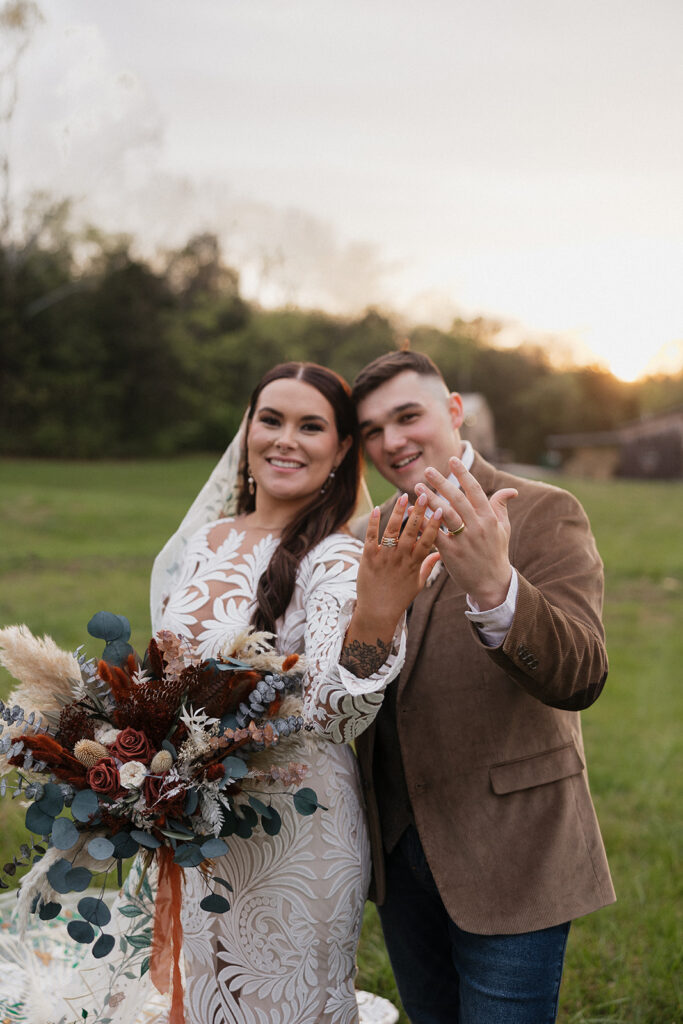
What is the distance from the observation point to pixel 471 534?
83.0 inches

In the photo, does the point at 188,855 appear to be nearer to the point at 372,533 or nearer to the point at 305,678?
the point at 305,678

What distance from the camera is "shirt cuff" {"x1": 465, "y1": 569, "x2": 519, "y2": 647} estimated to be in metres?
2.18

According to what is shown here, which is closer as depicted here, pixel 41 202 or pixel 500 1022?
pixel 500 1022

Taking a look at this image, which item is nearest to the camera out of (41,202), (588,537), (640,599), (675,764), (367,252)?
(588,537)

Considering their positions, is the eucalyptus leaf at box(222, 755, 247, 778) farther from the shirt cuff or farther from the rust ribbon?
the shirt cuff

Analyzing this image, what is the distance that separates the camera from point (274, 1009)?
2.48 metres

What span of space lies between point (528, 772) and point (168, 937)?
45.8 inches

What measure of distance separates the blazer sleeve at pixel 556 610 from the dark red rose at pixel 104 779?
101cm

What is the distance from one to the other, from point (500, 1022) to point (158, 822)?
4.18 feet

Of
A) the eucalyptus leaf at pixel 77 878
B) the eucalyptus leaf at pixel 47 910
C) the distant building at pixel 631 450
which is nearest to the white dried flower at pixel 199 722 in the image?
the eucalyptus leaf at pixel 77 878

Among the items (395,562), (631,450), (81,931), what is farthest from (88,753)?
(631,450)

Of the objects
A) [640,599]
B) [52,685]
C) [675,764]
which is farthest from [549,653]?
[640,599]

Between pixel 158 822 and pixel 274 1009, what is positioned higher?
pixel 158 822

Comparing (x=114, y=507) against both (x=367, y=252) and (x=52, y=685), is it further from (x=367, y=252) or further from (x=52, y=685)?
(x=367, y=252)
